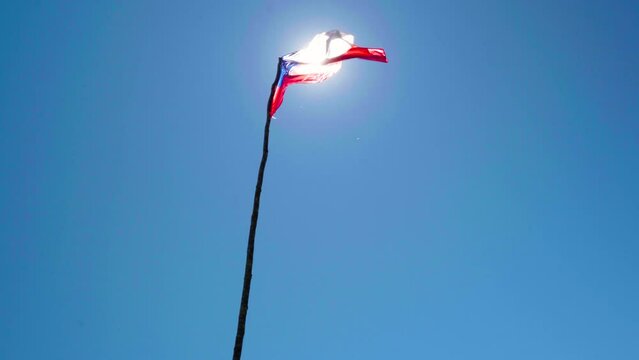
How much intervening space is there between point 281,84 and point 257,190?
478 centimetres

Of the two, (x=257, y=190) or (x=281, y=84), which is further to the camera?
(x=281, y=84)

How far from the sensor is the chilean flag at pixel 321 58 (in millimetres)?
13352

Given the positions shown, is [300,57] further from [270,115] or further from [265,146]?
[265,146]

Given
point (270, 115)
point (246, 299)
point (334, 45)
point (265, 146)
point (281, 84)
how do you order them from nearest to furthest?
point (246, 299)
point (265, 146)
point (270, 115)
point (281, 84)
point (334, 45)

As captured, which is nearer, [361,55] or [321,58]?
[361,55]

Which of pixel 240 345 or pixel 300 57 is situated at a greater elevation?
pixel 300 57

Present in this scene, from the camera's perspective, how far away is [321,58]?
1389 cm

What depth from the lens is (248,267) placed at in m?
8.33

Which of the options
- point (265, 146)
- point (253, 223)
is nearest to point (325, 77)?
point (265, 146)

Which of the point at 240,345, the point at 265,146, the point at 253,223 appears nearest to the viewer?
the point at 240,345

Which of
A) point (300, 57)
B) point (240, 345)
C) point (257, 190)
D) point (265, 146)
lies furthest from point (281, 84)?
point (240, 345)

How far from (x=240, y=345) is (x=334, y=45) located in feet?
33.3

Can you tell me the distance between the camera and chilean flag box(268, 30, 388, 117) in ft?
43.8

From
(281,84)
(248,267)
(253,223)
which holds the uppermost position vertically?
(281,84)
